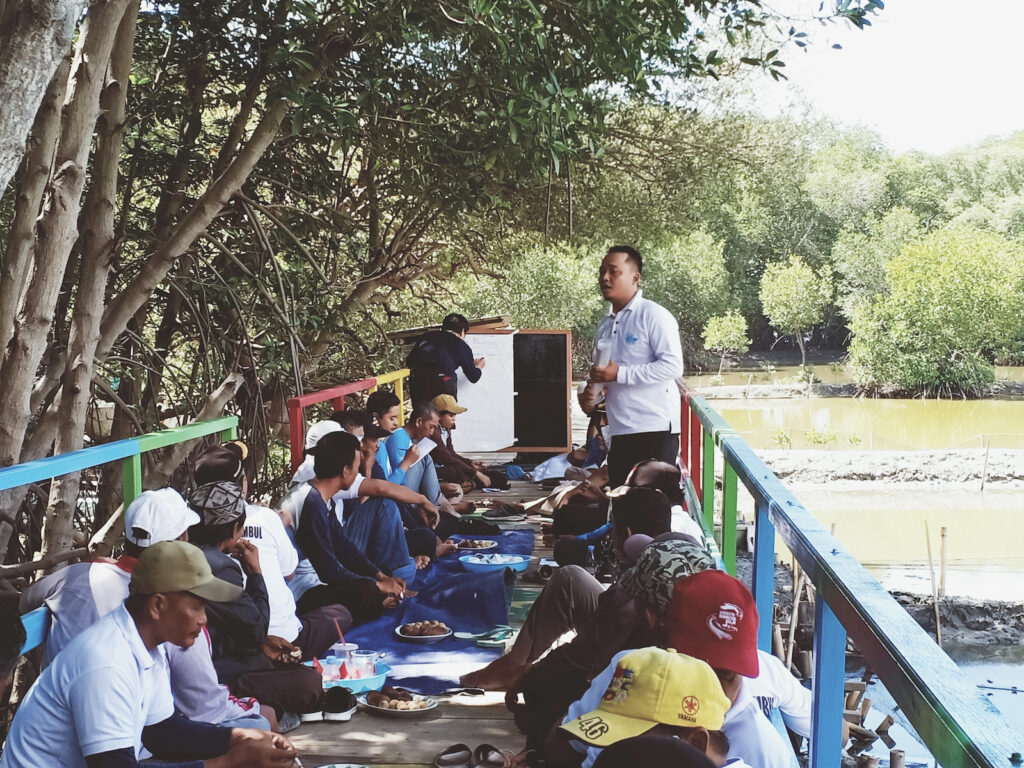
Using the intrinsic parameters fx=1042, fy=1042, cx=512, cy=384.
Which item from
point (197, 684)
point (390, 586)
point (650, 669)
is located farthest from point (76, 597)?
point (390, 586)

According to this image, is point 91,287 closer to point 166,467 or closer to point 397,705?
point 166,467

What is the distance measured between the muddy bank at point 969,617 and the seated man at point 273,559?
53.1ft

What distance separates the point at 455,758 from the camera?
337cm

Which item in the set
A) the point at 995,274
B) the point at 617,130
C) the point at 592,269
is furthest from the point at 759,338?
the point at 617,130

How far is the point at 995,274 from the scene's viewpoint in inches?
1973

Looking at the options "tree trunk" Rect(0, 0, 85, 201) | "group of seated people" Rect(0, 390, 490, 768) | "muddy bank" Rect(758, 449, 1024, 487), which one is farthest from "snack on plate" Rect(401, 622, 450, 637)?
"muddy bank" Rect(758, 449, 1024, 487)

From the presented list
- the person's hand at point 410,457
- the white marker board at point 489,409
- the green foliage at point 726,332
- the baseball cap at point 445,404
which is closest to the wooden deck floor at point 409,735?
the person's hand at point 410,457

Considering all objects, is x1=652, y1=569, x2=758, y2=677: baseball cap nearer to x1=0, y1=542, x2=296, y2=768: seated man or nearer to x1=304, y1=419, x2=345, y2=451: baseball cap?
x1=0, y1=542, x2=296, y2=768: seated man

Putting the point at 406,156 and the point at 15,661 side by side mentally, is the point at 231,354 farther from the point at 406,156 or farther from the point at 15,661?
the point at 15,661

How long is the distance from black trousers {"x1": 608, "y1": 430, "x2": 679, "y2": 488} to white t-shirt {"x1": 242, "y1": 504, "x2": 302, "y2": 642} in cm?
176

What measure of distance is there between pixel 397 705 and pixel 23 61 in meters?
2.45

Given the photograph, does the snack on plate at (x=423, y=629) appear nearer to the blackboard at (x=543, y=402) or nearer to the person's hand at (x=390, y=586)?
the person's hand at (x=390, y=586)

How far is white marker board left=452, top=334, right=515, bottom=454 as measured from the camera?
12.0 metres

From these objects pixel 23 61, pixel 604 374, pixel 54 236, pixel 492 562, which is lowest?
pixel 492 562
